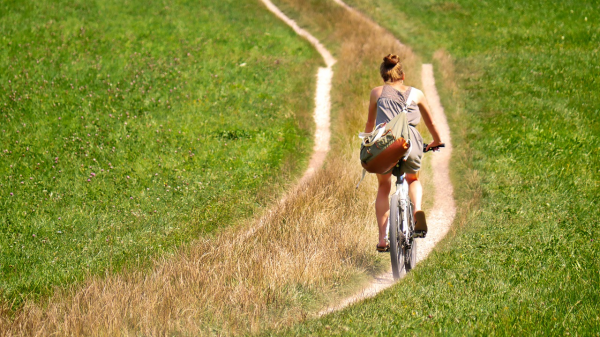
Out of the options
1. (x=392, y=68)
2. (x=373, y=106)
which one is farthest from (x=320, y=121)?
(x=392, y=68)

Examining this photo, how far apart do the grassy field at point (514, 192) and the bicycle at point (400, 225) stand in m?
0.26

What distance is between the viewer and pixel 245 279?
7.09 m

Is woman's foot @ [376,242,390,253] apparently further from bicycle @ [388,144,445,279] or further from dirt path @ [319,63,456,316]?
dirt path @ [319,63,456,316]

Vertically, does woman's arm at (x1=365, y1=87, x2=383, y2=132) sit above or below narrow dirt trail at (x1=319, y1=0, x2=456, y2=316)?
above

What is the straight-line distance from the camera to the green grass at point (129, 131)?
387 inches

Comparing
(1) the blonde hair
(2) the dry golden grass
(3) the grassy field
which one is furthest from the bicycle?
(1) the blonde hair

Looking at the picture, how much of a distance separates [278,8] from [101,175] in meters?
17.7

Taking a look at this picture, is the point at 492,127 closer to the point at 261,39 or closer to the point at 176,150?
the point at 176,150

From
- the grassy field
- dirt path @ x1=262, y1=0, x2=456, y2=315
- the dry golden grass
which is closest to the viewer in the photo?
the grassy field

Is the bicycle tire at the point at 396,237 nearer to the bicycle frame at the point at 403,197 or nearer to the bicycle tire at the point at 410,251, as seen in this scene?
the bicycle frame at the point at 403,197

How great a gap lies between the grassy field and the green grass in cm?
413

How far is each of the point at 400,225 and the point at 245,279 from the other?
202cm

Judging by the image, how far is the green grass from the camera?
9.84 metres

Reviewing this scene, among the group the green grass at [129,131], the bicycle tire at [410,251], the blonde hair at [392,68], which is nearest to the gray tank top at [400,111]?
the blonde hair at [392,68]
